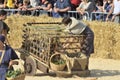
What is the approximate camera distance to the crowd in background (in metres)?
19.5

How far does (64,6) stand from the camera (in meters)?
20.6

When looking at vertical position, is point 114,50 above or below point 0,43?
below

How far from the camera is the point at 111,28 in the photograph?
18.7m

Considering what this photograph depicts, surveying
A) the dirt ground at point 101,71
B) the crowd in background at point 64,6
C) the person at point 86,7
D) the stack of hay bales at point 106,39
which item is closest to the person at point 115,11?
the crowd in background at point 64,6

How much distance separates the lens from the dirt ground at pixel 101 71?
15198mm

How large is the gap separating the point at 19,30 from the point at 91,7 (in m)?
3.42

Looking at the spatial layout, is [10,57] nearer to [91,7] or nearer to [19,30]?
[91,7]

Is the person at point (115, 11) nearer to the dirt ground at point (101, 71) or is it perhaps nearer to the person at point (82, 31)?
the dirt ground at point (101, 71)

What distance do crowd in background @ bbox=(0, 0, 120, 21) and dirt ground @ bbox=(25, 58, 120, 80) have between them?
6.17ft

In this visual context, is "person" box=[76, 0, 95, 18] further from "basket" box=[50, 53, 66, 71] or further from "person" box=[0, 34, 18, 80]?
"person" box=[0, 34, 18, 80]

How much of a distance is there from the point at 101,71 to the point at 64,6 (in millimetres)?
4954

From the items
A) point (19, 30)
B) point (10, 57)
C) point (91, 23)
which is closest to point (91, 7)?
point (91, 23)

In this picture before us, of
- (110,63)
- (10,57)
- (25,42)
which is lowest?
(110,63)

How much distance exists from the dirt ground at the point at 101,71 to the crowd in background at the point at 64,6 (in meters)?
1.88
